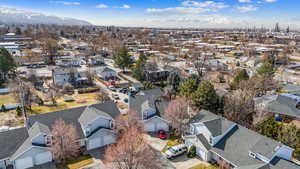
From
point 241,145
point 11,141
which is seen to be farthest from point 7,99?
point 241,145

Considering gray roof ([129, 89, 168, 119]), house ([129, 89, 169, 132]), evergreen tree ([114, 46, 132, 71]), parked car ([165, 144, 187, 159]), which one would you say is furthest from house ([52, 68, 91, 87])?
parked car ([165, 144, 187, 159])

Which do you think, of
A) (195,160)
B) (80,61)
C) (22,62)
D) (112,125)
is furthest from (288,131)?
(22,62)

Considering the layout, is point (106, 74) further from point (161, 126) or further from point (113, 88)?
point (161, 126)

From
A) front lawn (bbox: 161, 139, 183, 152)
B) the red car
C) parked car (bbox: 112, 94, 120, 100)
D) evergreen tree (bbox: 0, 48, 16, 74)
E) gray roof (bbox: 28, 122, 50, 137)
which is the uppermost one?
evergreen tree (bbox: 0, 48, 16, 74)

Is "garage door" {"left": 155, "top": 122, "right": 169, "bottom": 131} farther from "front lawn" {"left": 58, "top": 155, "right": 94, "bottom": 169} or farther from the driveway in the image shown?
"front lawn" {"left": 58, "top": 155, "right": 94, "bottom": 169}

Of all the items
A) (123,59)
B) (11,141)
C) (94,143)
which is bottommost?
(94,143)

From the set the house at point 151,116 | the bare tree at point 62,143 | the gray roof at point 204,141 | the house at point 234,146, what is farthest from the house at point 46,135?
the gray roof at point 204,141
